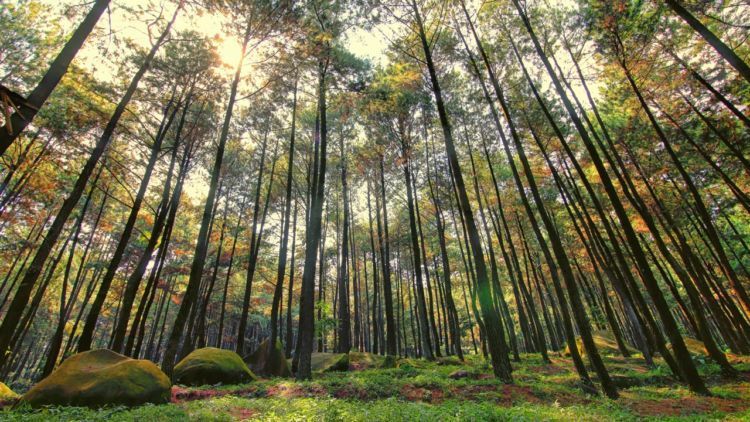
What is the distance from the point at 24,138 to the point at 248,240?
11569mm

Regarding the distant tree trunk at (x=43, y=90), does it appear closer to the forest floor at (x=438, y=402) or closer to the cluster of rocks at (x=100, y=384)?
the forest floor at (x=438, y=402)

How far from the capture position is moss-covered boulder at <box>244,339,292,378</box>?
42.5 feet

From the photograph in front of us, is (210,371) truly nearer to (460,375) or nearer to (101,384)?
(101,384)

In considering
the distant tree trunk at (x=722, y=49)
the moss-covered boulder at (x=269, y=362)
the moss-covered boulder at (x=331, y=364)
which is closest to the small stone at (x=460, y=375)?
the moss-covered boulder at (x=331, y=364)

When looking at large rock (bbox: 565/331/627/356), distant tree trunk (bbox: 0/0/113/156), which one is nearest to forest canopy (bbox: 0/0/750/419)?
distant tree trunk (bbox: 0/0/113/156)

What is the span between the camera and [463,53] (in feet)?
44.8

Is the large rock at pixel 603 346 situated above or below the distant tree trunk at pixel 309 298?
below

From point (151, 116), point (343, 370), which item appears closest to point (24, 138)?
point (151, 116)

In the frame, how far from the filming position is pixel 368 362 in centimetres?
1598

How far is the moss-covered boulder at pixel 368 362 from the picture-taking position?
45.3 ft

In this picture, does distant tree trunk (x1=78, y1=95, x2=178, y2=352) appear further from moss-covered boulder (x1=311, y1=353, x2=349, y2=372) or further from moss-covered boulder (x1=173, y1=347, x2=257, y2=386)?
moss-covered boulder (x1=311, y1=353, x2=349, y2=372)

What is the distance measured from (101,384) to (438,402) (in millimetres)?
7091

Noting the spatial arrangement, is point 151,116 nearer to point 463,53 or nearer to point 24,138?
point 24,138

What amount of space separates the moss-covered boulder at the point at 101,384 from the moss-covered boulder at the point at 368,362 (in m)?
8.93
